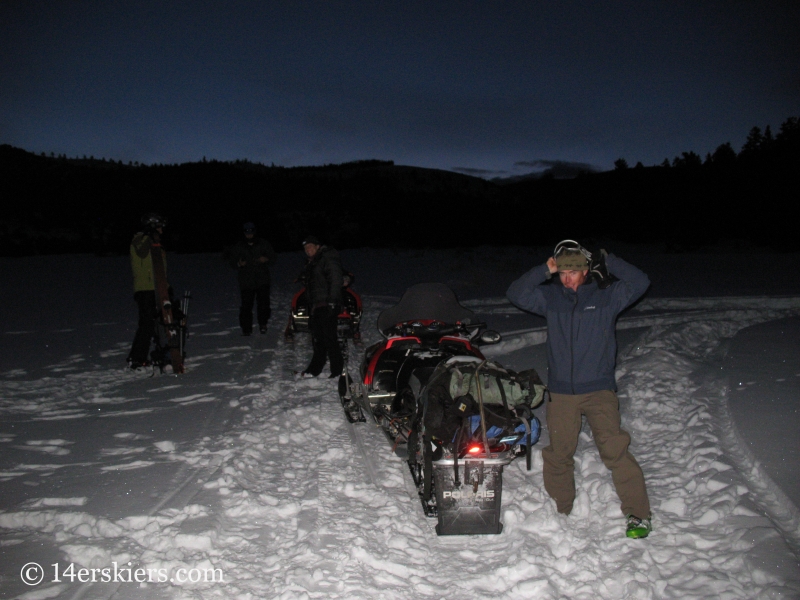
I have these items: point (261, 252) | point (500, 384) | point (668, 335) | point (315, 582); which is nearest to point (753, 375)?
point (668, 335)

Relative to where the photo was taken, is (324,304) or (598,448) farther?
(324,304)

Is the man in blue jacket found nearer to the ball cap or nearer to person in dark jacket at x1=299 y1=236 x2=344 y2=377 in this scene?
the ball cap

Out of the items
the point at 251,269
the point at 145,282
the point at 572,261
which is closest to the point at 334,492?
the point at 572,261

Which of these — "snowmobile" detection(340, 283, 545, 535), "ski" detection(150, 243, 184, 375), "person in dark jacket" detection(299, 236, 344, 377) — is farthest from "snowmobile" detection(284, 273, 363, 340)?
"snowmobile" detection(340, 283, 545, 535)

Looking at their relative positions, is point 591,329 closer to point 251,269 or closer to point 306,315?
point 306,315

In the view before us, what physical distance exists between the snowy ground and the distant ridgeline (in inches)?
1187

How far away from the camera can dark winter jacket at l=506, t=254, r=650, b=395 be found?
3953mm

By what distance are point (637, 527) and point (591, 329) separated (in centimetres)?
129

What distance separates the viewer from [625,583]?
3256 millimetres

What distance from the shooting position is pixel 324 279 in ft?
25.5

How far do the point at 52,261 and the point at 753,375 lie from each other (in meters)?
30.3

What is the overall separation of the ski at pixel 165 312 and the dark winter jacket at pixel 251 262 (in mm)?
2718

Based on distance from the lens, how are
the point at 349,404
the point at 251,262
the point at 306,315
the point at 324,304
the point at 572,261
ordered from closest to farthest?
the point at 572,261 → the point at 349,404 → the point at 324,304 → the point at 306,315 → the point at 251,262

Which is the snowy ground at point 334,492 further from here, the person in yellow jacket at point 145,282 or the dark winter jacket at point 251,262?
the dark winter jacket at point 251,262
